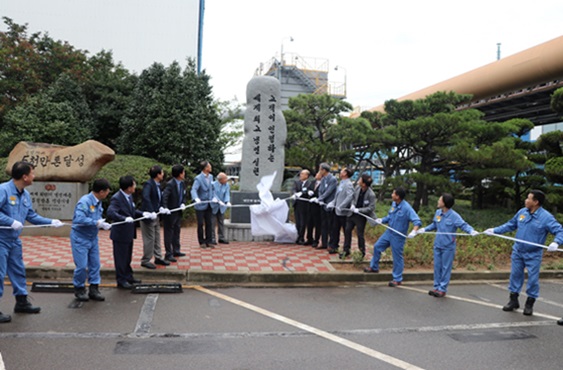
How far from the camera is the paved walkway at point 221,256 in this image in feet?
23.2

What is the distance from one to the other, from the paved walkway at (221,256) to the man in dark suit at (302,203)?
410 millimetres

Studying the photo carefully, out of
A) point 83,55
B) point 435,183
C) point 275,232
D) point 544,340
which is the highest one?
point 83,55

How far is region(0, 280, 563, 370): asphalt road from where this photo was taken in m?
3.75

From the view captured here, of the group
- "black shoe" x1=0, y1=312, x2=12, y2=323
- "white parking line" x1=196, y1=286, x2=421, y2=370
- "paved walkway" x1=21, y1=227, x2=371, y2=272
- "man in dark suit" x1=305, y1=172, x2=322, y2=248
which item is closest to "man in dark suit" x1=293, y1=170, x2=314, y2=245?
Answer: "man in dark suit" x1=305, y1=172, x2=322, y2=248

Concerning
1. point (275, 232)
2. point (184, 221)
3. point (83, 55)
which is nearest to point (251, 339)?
Answer: point (275, 232)

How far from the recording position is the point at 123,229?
593cm

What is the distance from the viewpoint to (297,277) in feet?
22.5

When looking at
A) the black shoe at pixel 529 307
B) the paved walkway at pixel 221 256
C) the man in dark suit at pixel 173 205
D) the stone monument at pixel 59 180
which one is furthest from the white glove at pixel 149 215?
the black shoe at pixel 529 307

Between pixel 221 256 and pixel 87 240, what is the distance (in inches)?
118

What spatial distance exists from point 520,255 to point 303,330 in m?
3.15

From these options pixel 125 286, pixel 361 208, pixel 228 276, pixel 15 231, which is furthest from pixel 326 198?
pixel 15 231

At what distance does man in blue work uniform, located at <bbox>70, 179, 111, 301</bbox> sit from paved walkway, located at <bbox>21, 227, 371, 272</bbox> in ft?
4.47

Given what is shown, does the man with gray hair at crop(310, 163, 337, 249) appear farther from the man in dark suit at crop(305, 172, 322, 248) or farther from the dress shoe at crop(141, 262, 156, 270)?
the dress shoe at crop(141, 262, 156, 270)

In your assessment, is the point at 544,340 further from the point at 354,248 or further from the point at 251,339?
the point at 354,248
